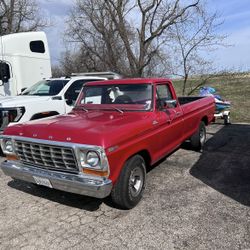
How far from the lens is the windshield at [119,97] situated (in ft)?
16.7

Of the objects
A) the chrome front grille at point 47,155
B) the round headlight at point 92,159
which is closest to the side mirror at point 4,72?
the chrome front grille at point 47,155

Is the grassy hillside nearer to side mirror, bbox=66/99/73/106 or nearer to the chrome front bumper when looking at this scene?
side mirror, bbox=66/99/73/106

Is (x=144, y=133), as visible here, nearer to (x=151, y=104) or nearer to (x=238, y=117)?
(x=151, y=104)

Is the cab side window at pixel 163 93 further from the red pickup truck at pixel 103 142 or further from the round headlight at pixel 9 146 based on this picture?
the round headlight at pixel 9 146

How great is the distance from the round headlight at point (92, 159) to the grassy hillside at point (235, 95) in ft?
29.8

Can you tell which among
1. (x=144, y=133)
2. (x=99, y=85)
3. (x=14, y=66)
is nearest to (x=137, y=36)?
(x=14, y=66)

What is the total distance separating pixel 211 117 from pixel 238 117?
4.63 metres

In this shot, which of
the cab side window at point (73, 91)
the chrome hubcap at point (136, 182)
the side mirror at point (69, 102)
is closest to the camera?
the chrome hubcap at point (136, 182)

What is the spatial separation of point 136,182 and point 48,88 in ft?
14.8

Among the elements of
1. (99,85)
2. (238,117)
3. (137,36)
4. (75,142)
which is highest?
(137,36)

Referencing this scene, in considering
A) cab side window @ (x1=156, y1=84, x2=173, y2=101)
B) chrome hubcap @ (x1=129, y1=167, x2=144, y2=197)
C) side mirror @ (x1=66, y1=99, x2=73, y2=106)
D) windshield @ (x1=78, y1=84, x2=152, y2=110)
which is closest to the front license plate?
chrome hubcap @ (x1=129, y1=167, x2=144, y2=197)

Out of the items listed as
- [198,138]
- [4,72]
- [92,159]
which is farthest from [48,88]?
[92,159]

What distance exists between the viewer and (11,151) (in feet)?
15.0

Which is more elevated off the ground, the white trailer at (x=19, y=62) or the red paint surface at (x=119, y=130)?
the white trailer at (x=19, y=62)
